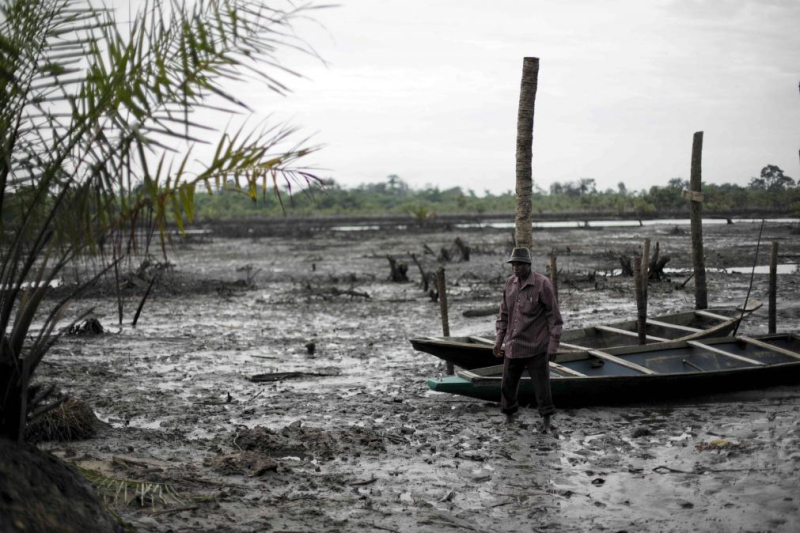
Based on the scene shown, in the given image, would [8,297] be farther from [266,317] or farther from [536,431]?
[266,317]

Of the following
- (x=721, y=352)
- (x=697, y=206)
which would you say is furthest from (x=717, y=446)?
(x=697, y=206)

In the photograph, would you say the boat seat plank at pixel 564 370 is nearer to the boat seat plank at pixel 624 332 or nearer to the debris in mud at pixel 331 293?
the boat seat plank at pixel 624 332

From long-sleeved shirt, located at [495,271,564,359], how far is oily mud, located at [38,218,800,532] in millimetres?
817

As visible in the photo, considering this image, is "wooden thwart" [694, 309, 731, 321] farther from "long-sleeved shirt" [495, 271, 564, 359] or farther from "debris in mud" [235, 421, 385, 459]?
"debris in mud" [235, 421, 385, 459]

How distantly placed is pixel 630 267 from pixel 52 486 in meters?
18.2

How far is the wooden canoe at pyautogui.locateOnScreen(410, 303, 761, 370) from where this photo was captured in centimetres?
904

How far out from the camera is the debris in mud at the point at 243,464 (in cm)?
626

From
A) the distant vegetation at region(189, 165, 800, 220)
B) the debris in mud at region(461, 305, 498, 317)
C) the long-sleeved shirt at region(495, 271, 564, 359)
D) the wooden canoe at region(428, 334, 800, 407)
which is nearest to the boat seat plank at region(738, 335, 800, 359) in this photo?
the wooden canoe at region(428, 334, 800, 407)

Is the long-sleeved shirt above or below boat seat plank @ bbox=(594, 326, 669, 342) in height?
above

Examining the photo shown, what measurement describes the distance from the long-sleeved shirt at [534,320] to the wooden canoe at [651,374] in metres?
0.68

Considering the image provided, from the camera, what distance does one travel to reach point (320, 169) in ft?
14.5

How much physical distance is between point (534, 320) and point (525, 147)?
9.44 feet

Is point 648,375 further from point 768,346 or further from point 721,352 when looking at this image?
point 768,346

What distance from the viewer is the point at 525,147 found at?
958cm
